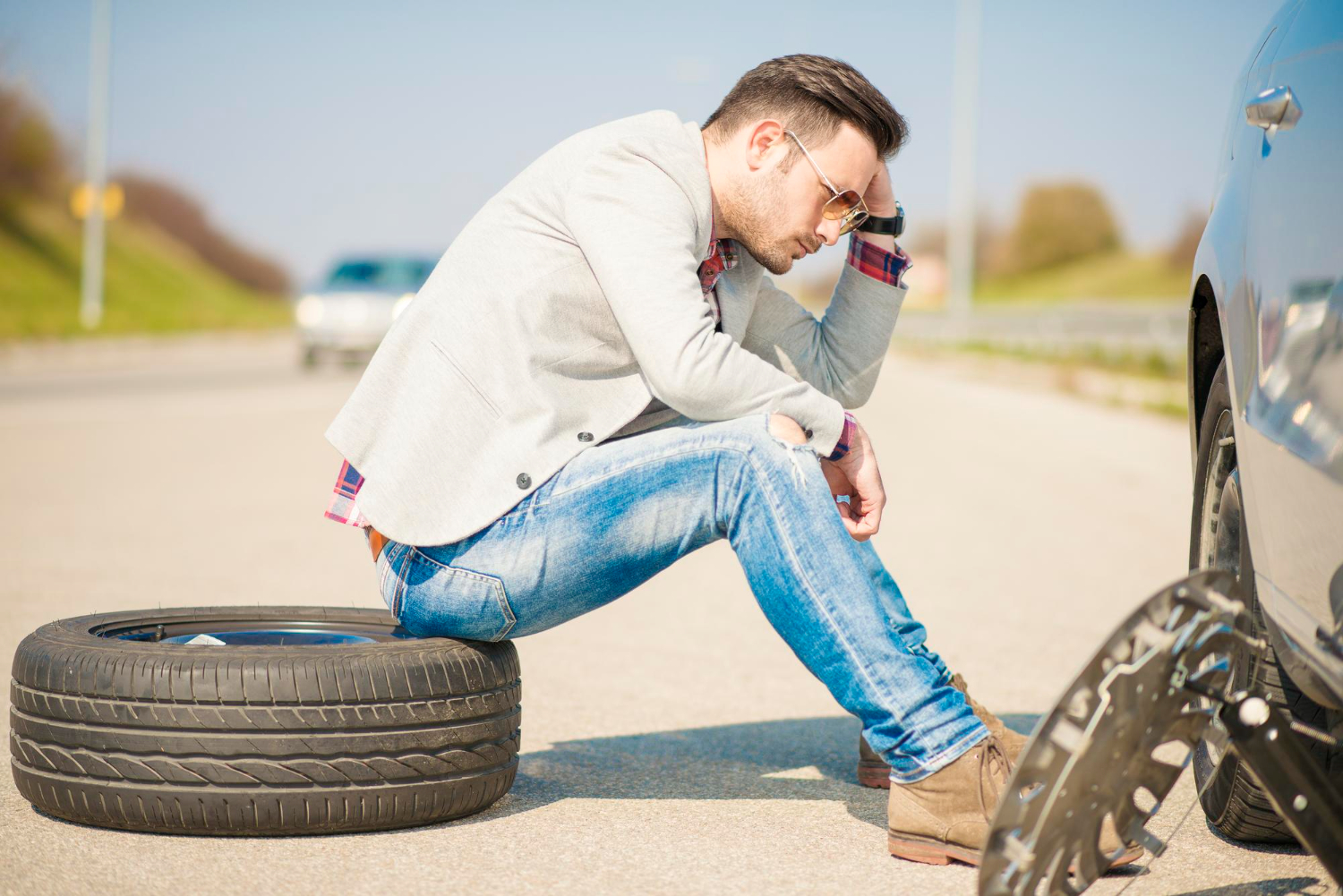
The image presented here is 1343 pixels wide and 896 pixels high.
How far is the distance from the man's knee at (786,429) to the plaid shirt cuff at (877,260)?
0.75 meters

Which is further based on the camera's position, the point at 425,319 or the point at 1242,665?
the point at 425,319

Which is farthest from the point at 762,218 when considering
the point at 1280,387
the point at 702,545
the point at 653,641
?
the point at 653,641

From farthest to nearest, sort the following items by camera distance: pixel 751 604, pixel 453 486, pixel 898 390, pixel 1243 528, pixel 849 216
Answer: pixel 898 390
pixel 751 604
pixel 849 216
pixel 453 486
pixel 1243 528

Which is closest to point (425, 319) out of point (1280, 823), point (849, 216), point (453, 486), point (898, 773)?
point (453, 486)

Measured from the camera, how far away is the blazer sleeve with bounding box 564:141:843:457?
2.62m

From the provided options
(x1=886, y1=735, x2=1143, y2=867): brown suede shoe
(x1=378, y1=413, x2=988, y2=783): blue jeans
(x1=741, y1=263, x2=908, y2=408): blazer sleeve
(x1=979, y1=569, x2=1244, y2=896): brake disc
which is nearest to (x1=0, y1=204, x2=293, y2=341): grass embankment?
(x1=741, y1=263, x2=908, y2=408): blazer sleeve

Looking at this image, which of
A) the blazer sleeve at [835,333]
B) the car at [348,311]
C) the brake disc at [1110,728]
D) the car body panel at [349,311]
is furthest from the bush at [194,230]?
the brake disc at [1110,728]

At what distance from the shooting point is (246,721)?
256cm

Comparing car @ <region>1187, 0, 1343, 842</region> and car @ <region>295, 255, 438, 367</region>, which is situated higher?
car @ <region>1187, 0, 1343, 842</region>

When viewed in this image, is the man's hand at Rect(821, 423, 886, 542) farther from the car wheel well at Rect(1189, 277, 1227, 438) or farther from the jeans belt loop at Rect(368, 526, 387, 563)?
the jeans belt loop at Rect(368, 526, 387, 563)

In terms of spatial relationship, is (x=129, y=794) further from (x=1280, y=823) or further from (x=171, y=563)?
(x=171, y=563)

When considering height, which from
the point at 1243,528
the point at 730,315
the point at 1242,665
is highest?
the point at 730,315

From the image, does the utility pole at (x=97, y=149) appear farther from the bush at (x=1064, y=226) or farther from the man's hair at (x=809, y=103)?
the bush at (x=1064, y=226)

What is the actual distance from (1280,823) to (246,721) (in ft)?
6.33
